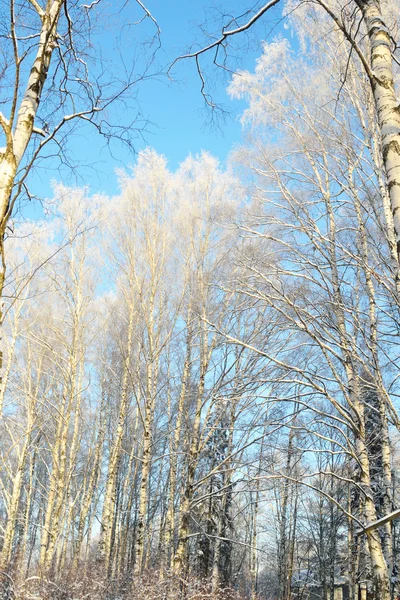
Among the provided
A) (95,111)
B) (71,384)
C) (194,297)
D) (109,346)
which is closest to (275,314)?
(194,297)

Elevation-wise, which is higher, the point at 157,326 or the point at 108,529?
the point at 157,326

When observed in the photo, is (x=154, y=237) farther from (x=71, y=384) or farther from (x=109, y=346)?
(x=109, y=346)

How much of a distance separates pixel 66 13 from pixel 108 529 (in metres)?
10.0

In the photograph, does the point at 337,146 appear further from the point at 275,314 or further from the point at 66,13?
the point at 66,13

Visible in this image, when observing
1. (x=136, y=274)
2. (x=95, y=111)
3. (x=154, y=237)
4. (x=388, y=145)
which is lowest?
(x=388, y=145)

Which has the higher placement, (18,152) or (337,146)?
(337,146)

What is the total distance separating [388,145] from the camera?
250 cm

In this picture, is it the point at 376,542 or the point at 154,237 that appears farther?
the point at 154,237

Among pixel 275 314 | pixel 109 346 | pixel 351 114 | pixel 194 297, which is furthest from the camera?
pixel 109 346

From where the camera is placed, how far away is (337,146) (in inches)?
251

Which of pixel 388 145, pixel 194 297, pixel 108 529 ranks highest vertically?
pixel 194 297

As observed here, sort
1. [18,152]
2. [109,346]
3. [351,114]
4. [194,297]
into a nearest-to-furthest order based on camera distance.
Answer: [18,152] → [351,114] → [194,297] → [109,346]

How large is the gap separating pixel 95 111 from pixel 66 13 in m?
0.68

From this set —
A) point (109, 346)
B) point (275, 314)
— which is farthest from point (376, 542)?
point (109, 346)
